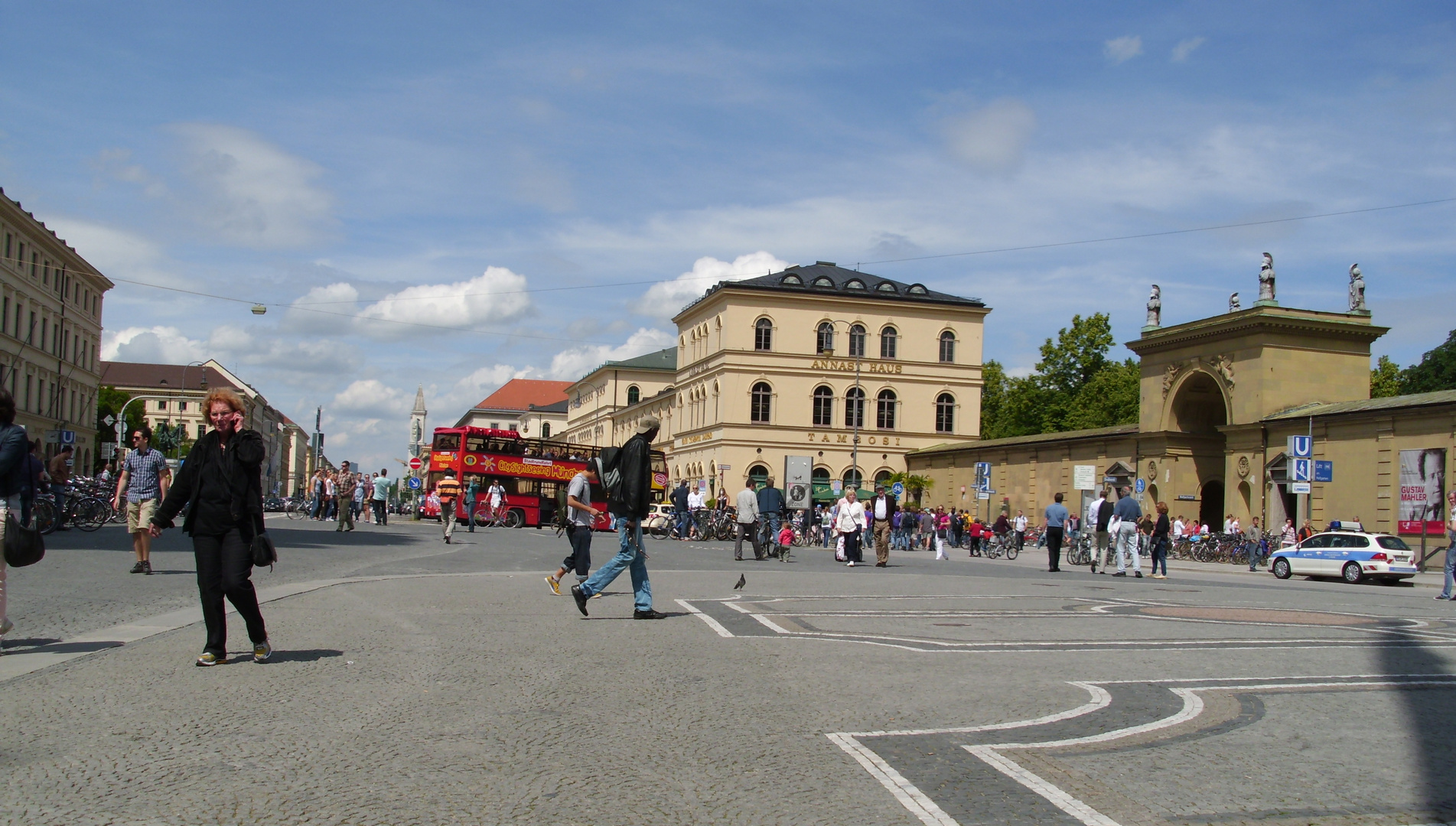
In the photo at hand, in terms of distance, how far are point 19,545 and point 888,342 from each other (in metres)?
74.9

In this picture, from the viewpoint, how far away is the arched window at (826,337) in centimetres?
8025

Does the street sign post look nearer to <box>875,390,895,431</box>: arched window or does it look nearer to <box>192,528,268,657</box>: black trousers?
<box>192,528,268,657</box>: black trousers

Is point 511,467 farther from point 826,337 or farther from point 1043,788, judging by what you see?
point 1043,788

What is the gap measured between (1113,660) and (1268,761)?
375cm

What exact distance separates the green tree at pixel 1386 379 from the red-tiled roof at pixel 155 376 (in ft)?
425

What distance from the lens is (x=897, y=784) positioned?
5.03 metres

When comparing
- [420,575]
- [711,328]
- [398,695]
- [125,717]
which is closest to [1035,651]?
[398,695]

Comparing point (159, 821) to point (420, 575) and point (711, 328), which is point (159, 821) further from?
point (711, 328)

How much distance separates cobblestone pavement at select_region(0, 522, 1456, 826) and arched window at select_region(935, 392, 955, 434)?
68518 mm

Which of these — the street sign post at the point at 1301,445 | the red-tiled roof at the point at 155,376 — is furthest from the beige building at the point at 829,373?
the red-tiled roof at the point at 155,376

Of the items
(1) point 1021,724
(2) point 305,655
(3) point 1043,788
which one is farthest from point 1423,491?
(3) point 1043,788

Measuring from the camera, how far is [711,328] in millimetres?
82562

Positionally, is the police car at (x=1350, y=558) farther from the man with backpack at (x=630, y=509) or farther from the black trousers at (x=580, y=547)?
the man with backpack at (x=630, y=509)

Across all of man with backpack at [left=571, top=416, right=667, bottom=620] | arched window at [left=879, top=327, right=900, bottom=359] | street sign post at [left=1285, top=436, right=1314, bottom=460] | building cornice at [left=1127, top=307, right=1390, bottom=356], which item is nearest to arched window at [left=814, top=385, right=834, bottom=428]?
arched window at [left=879, top=327, right=900, bottom=359]
